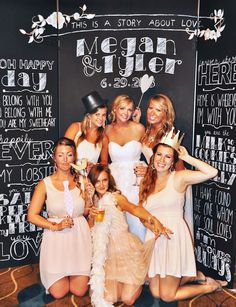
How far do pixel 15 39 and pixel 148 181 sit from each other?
171 cm

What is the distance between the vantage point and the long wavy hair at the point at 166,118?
3443 millimetres

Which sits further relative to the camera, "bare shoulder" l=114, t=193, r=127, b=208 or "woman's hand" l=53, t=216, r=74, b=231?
"bare shoulder" l=114, t=193, r=127, b=208

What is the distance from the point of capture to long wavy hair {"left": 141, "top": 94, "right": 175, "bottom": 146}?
136 inches

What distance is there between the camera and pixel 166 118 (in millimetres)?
3471

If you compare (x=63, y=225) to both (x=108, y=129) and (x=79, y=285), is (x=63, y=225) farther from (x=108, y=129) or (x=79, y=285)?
(x=108, y=129)

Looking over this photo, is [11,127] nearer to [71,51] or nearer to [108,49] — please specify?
[71,51]

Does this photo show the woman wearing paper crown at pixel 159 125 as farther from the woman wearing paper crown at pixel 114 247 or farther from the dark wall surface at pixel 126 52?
the woman wearing paper crown at pixel 114 247

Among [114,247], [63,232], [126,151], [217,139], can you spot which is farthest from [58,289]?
[217,139]

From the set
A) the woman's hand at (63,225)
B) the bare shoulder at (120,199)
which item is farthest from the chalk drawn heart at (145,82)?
the woman's hand at (63,225)

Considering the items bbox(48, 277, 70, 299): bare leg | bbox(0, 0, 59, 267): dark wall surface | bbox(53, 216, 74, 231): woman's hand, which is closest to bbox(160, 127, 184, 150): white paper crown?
bbox(53, 216, 74, 231): woman's hand

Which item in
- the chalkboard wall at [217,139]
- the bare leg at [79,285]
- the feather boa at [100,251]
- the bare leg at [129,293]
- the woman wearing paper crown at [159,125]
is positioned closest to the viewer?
the feather boa at [100,251]

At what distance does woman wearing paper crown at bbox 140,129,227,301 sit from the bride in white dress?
0.94 feet

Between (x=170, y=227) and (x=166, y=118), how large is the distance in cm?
96

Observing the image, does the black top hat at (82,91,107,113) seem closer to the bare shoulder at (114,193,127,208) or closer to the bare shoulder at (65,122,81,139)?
the bare shoulder at (65,122,81,139)
